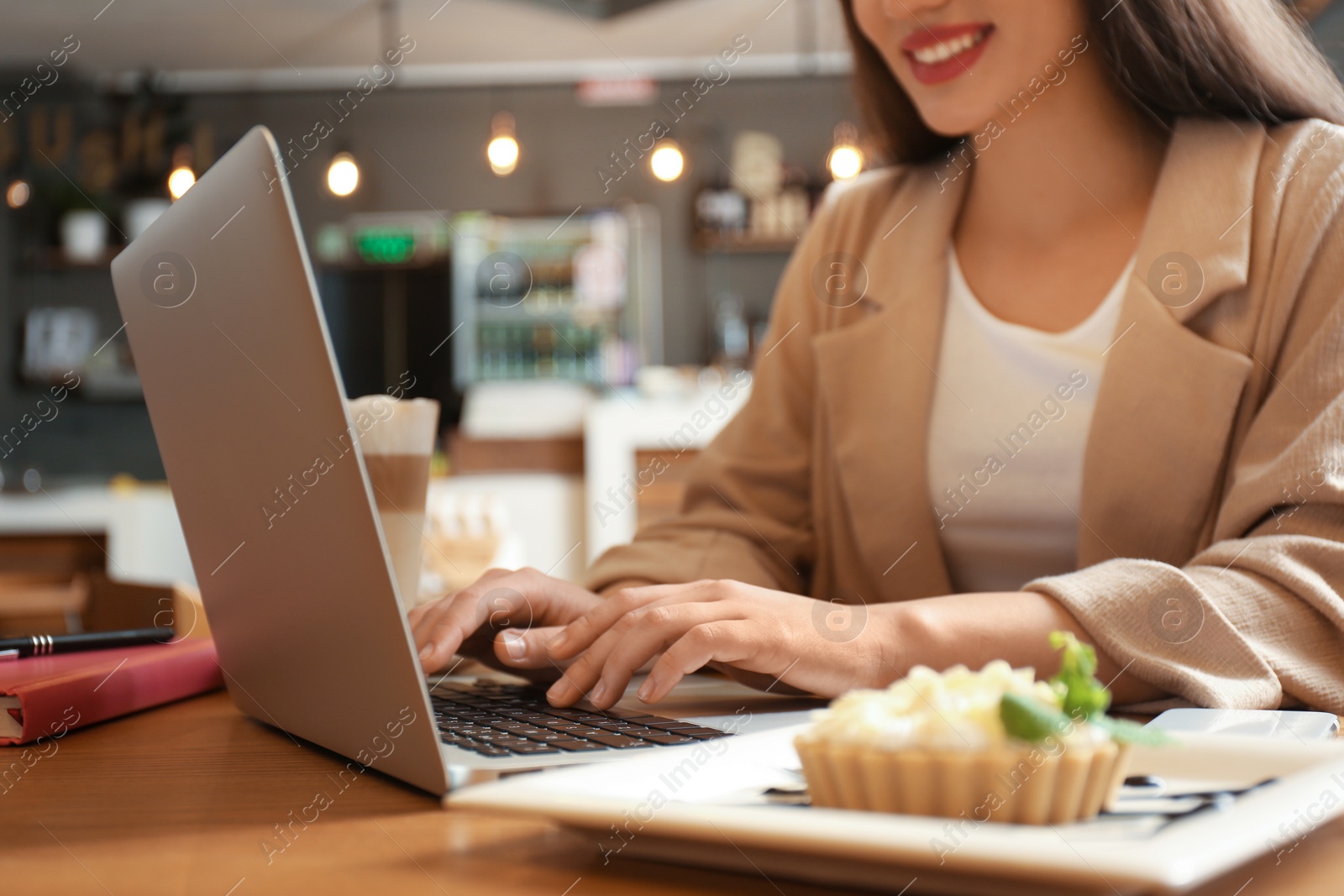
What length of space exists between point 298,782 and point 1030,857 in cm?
36

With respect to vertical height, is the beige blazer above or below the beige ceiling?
below

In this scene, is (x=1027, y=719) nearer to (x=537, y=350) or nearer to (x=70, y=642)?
(x=70, y=642)

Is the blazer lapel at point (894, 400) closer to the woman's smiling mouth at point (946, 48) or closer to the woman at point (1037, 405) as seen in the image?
the woman at point (1037, 405)

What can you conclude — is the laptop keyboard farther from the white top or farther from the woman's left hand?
the white top

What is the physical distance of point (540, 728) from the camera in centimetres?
60

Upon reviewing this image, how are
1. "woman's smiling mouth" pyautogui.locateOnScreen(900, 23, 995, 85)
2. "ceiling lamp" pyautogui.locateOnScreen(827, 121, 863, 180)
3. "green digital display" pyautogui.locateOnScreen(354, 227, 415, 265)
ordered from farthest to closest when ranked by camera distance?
"green digital display" pyautogui.locateOnScreen(354, 227, 415, 265) → "ceiling lamp" pyautogui.locateOnScreen(827, 121, 863, 180) → "woman's smiling mouth" pyautogui.locateOnScreen(900, 23, 995, 85)

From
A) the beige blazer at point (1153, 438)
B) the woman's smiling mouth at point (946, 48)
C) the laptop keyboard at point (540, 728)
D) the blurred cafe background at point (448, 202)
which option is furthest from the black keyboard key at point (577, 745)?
the blurred cafe background at point (448, 202)

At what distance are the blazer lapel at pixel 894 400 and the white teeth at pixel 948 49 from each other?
181mm

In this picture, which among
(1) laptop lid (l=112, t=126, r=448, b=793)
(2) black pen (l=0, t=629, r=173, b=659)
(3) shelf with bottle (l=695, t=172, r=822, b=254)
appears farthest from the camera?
(3) shelf with bottle (l=695, t=172, r=822, b=254)

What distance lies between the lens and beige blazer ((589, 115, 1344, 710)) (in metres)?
0.71

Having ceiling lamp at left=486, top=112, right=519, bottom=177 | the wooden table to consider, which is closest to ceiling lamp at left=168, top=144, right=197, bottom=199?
ceiling lamp at left=486, top=112, right=519, bottom=177

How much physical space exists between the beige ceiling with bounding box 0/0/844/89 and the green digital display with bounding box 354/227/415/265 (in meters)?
0.84

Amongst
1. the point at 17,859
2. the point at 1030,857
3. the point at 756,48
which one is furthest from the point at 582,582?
the point at 756,48

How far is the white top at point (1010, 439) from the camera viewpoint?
3.49 ft
